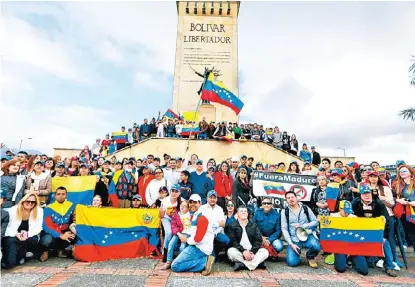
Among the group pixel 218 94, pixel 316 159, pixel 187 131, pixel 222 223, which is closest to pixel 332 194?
pixel 222 223

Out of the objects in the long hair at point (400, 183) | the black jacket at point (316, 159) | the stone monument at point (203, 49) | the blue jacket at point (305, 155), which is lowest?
the long hair at point (400, 183)

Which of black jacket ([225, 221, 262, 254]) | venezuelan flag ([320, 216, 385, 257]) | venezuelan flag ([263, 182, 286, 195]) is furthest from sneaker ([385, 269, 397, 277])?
venezuelan flag ([263, 182, 286, 195])

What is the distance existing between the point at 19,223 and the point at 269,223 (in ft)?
14.7

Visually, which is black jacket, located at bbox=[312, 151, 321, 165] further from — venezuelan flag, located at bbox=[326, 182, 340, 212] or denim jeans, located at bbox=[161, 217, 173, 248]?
denim jeans, located at bbox=[161, 217, 173, 248]

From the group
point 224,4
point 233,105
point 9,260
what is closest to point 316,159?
point 233,105

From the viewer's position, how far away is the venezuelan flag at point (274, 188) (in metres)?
7.02

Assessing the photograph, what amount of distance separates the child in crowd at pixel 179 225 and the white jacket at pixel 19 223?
2369 mm

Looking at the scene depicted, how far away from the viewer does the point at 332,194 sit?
595 cm

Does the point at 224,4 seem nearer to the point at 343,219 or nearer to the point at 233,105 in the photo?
the point at 233,105

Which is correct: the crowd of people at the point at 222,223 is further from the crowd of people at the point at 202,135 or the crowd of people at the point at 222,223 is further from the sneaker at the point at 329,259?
the crowd of people at the point at 202,135

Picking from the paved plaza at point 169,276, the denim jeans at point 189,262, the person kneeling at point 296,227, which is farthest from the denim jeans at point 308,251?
the denim jeans at point 189,262

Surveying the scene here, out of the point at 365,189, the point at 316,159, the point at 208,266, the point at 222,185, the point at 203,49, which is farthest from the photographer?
the point at 203,49

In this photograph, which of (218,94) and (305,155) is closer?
(218,94)

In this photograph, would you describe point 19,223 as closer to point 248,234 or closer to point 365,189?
point 248,234
